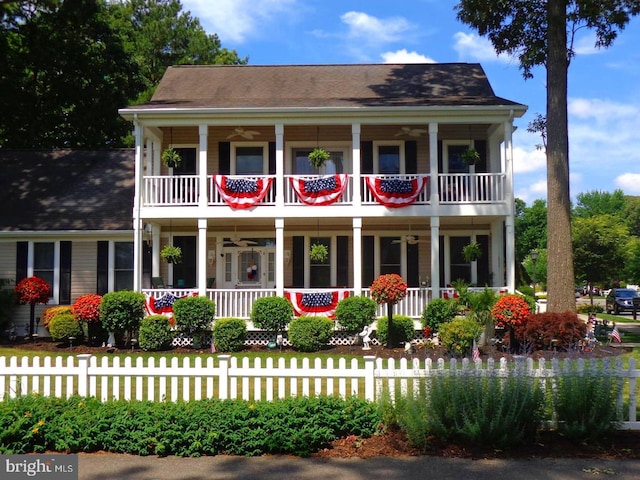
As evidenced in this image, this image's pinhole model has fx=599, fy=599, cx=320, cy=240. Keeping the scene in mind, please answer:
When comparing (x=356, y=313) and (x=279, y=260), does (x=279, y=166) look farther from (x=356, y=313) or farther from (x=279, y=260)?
(x=356, y=313)

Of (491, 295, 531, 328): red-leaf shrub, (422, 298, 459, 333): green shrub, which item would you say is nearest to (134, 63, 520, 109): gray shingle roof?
(422, 298, 459, 333): green shrub

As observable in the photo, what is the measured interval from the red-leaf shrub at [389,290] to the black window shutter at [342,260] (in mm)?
3819

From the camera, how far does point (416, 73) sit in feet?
66.9

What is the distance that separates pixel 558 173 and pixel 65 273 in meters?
14.5

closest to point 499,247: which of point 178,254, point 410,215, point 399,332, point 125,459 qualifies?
point 410,215

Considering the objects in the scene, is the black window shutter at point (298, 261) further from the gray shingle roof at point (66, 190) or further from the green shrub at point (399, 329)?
the gray shingle roof at point (66, 190)

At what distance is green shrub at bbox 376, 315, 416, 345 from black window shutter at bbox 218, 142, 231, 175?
275 inches

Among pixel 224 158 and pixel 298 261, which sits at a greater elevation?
pixel 224 158

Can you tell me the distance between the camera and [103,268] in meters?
18.4

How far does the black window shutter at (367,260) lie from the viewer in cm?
1881

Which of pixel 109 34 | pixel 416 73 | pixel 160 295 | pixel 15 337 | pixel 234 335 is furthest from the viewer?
pixel 109 34

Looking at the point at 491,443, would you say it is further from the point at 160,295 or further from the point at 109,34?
the point at 109,34

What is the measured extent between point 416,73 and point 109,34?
14802 mm

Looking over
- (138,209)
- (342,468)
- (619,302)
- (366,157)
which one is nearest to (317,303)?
(366,157)
